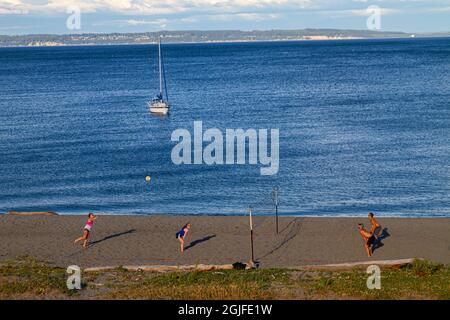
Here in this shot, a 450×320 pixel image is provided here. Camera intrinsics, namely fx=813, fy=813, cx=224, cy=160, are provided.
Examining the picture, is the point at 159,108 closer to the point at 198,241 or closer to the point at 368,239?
the point at 198,241

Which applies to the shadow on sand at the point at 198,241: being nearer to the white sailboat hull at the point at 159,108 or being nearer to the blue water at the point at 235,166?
the blue water at the point at 235,166

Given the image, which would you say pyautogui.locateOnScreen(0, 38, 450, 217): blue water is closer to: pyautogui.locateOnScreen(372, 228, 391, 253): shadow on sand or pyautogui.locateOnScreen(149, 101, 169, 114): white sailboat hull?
pyautogui.locateOnScreen(149, 101, 169, 114): white sailboat hull

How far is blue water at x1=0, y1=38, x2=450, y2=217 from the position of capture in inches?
1567

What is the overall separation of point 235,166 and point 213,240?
19624mm

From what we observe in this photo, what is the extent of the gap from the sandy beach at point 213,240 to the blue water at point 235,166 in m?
4.44

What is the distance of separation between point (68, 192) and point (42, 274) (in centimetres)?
2139

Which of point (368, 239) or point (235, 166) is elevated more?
point (235, 166)

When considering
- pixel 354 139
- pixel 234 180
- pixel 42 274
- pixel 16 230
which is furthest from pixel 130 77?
pixel 42 274

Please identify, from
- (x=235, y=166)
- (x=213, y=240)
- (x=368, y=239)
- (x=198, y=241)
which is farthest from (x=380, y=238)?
(x=235, y=166)

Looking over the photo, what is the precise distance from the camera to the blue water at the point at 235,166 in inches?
1567

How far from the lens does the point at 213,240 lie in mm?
29125

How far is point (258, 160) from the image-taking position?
50.6m

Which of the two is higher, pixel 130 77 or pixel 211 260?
pixel 130 77

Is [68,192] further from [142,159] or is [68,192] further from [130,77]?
[130,77]
